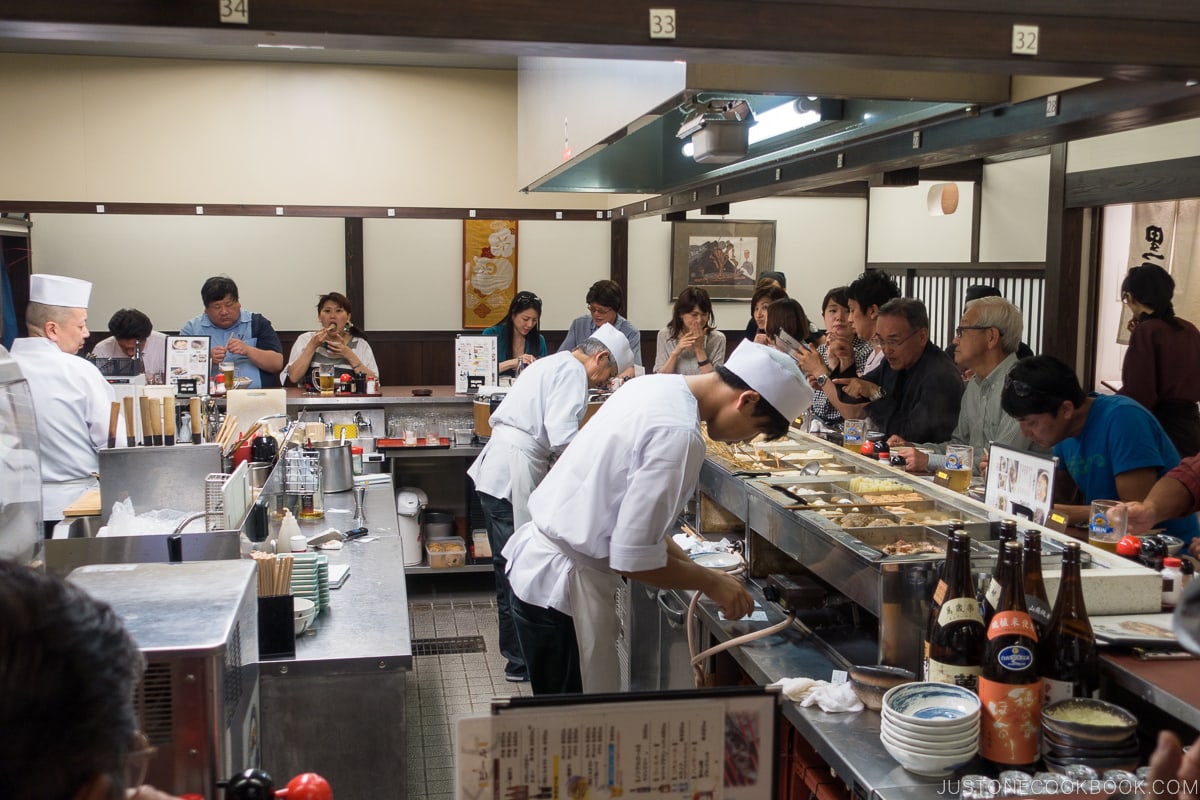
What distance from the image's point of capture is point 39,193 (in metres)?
6.76

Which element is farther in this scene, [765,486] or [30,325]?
[30,325]

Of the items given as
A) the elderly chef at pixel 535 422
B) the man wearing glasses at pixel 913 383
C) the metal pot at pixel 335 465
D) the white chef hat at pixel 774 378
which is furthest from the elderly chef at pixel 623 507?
the metal pot at pixel 335 465

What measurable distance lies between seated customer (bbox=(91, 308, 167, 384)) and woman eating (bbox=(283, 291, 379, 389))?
83cm

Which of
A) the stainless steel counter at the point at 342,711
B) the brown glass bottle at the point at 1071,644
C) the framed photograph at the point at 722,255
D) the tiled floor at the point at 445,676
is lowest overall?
the tiled floor at the point at 445,676

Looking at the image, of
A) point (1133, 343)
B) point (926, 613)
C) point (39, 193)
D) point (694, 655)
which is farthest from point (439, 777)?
point (39, 193)

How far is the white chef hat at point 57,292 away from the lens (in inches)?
187

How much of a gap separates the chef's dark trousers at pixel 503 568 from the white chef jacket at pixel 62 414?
1.68 metres

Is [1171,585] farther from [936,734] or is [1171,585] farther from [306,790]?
[306,790]

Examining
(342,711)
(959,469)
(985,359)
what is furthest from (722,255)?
(342,711)

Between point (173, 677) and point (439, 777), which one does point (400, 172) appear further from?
point (173, 677)

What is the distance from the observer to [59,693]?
948 millimetres

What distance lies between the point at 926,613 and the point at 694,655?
31.2 inches

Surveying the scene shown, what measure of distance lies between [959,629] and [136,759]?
1.57 metres

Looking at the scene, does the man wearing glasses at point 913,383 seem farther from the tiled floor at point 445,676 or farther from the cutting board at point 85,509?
the cutting board at point 85,509
